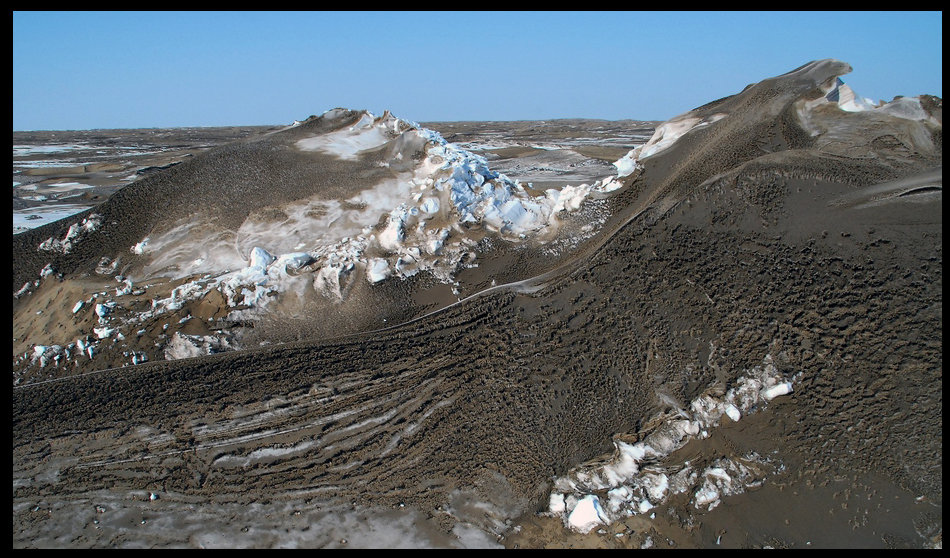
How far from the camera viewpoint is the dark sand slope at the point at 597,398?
6.94 meters

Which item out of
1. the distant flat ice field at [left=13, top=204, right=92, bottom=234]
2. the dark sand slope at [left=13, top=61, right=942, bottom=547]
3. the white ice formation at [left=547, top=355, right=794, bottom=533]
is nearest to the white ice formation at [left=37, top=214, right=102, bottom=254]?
the dark sand slope at [left=13, top=61, right=942, bottom=547]

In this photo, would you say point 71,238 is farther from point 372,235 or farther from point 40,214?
point 40,214

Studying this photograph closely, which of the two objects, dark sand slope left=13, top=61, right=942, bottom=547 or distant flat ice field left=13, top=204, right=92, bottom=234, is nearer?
dark sand slope left=13, top=61, right=942, bottom=547

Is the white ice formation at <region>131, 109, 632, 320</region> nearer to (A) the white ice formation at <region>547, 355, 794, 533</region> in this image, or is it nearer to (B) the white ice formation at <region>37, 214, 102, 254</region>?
(B) the white ice formation at <region>37, 214, 102, 254</region>

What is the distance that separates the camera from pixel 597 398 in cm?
804

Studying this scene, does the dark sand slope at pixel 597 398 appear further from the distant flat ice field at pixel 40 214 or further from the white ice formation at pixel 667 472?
the distant flat ice field at pixel 40 214

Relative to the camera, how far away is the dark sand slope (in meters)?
6.94

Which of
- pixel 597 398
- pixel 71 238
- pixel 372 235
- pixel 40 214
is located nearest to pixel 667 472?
pixel 597 398

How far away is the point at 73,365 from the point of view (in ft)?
28.0

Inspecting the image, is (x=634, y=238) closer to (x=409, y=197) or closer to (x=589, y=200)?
(x=589, y=200)

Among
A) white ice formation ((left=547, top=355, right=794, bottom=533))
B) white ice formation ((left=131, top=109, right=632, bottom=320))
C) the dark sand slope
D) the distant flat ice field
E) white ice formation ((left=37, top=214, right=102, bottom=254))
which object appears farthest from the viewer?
the distant flat ice field

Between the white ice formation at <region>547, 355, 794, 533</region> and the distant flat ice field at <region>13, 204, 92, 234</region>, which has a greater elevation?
the distant flat ice field at <region>13, 204, 92, 234</region>

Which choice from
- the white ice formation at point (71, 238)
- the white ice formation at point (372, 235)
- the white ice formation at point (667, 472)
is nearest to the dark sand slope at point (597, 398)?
the white ice formation at point (667, 472)

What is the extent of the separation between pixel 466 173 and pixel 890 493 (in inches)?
353
